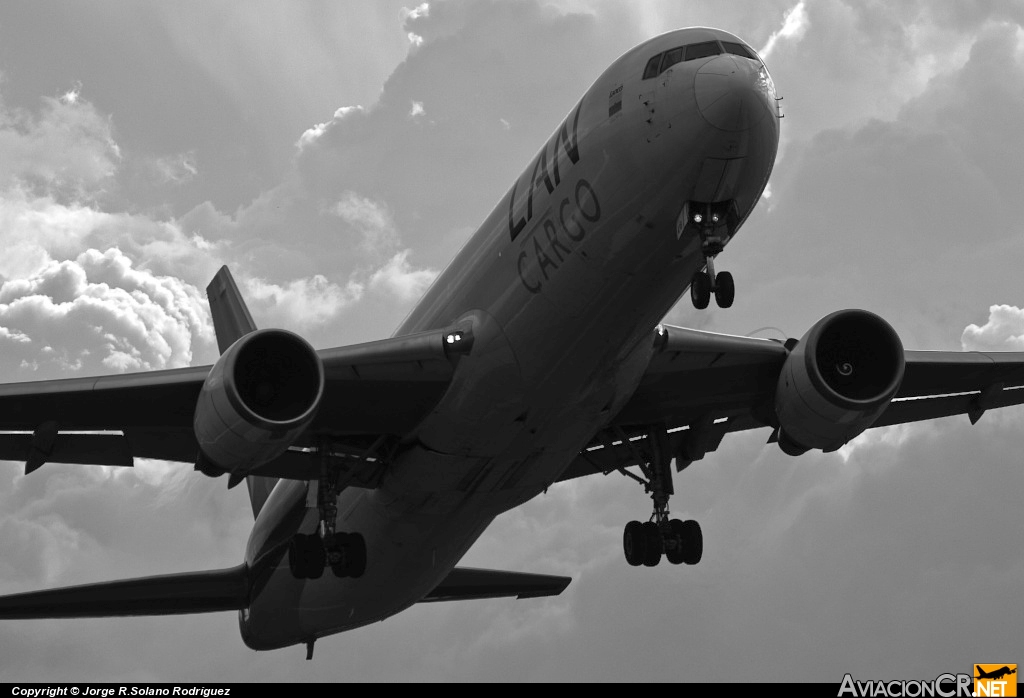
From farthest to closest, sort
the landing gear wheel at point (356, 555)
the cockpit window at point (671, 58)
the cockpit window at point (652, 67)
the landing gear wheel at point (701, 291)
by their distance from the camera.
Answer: the landing gear wheel at point (356, 555), the landing gear wheel at point (701, 291), the cockpit window at point (652, 67), the cockpit window at point (671, 58)

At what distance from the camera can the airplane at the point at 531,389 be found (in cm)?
1723

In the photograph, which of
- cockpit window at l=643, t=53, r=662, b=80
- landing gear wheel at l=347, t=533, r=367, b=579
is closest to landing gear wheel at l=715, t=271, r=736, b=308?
cockpit window at l=643, t=53, r=662, b=80

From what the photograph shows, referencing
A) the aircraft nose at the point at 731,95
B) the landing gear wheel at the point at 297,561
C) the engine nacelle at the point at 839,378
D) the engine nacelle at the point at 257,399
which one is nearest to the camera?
the aircraft nose at the point at 731,95

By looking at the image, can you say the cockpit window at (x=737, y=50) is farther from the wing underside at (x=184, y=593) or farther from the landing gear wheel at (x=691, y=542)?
the wing underside at (x=184, y=593)

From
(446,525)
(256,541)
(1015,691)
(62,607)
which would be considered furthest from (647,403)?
(62,607)

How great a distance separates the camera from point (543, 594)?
3052cm

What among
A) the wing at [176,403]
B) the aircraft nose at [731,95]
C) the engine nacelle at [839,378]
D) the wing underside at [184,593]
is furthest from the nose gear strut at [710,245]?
the wing underside at [184,593]

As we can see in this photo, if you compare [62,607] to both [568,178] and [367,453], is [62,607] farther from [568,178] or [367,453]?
[568,178]

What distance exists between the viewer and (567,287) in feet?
60.6

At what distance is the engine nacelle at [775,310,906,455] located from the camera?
70.6ft

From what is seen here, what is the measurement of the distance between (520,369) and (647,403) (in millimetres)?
4709

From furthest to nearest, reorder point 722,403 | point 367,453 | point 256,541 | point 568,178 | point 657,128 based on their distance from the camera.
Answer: point 256,541
point 722,403
point 367,453
point 568,178
point 657,128

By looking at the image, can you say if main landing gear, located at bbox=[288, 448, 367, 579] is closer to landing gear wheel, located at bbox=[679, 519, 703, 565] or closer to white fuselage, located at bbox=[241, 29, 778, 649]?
white fuselage, located at bbox=[241, 29, 778, 649]

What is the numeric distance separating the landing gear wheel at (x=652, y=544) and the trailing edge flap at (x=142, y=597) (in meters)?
9.26
